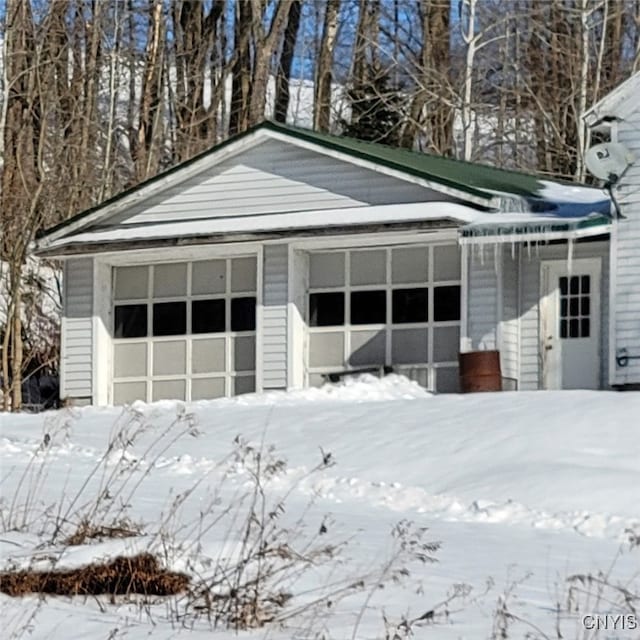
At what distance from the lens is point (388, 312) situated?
23609 millimetres

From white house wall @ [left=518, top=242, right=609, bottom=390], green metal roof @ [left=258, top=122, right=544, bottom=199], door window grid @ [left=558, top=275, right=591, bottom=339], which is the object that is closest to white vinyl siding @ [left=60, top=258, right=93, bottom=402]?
green metal roof @ [left=258, top=122, right=544, bottom=199]

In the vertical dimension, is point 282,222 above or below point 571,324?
above

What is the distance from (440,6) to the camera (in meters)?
42.7

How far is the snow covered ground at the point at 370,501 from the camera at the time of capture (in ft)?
29.2

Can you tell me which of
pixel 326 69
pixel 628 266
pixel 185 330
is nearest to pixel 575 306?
pixel 628 266

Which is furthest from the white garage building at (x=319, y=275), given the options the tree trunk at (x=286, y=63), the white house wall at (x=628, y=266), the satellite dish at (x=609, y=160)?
the tree trunk at (x=286, y=63)

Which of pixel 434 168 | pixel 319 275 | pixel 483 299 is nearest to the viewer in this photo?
pixel 483 299

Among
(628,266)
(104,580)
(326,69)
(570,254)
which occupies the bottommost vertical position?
(104,580)

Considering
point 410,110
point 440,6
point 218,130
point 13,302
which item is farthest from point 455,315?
point 218,130

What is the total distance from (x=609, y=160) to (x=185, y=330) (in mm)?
6717

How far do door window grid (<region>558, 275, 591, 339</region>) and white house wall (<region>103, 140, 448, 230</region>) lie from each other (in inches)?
78.9

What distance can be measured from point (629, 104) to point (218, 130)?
88.4ft

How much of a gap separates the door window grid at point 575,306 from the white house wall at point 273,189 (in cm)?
200

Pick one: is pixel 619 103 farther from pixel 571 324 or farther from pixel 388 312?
pixel 388 312
